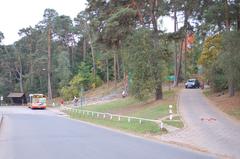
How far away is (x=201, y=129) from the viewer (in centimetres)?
2414

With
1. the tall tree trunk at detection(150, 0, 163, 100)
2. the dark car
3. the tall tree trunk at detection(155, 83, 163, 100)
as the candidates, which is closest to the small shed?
the dark car

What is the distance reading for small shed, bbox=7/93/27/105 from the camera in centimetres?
10301

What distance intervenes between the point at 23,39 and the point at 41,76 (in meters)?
15.8

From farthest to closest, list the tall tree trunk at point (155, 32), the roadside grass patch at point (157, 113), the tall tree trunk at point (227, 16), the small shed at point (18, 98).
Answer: the small shed at point (18, 98) → the tall tree trunk at point (155, 32) → the tall tree trunk at point (227, 16) → the roadside grass patch at point (157, 113)

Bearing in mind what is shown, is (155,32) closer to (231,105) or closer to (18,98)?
(231,105)

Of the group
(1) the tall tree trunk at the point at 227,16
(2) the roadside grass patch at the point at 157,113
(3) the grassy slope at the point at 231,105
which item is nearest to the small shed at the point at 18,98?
(2) the roadside grass patch at the point at 157,113

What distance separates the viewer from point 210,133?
2256cm

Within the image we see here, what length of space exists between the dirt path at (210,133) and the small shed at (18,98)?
73.9 m

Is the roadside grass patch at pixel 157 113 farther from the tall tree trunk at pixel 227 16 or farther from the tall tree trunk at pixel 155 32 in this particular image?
the tall tree trunk at pixel 227 16

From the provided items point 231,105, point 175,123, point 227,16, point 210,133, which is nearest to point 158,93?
point 227,16

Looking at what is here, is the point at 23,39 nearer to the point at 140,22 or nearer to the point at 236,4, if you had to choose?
the point at 140,22

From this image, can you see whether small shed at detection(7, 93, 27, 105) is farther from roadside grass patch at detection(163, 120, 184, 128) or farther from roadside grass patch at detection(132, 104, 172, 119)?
roadside grass patch at detection(163, 120, 184, 128)

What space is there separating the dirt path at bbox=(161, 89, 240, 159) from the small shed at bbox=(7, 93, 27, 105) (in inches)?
2910

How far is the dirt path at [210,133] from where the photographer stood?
17.8 metres
